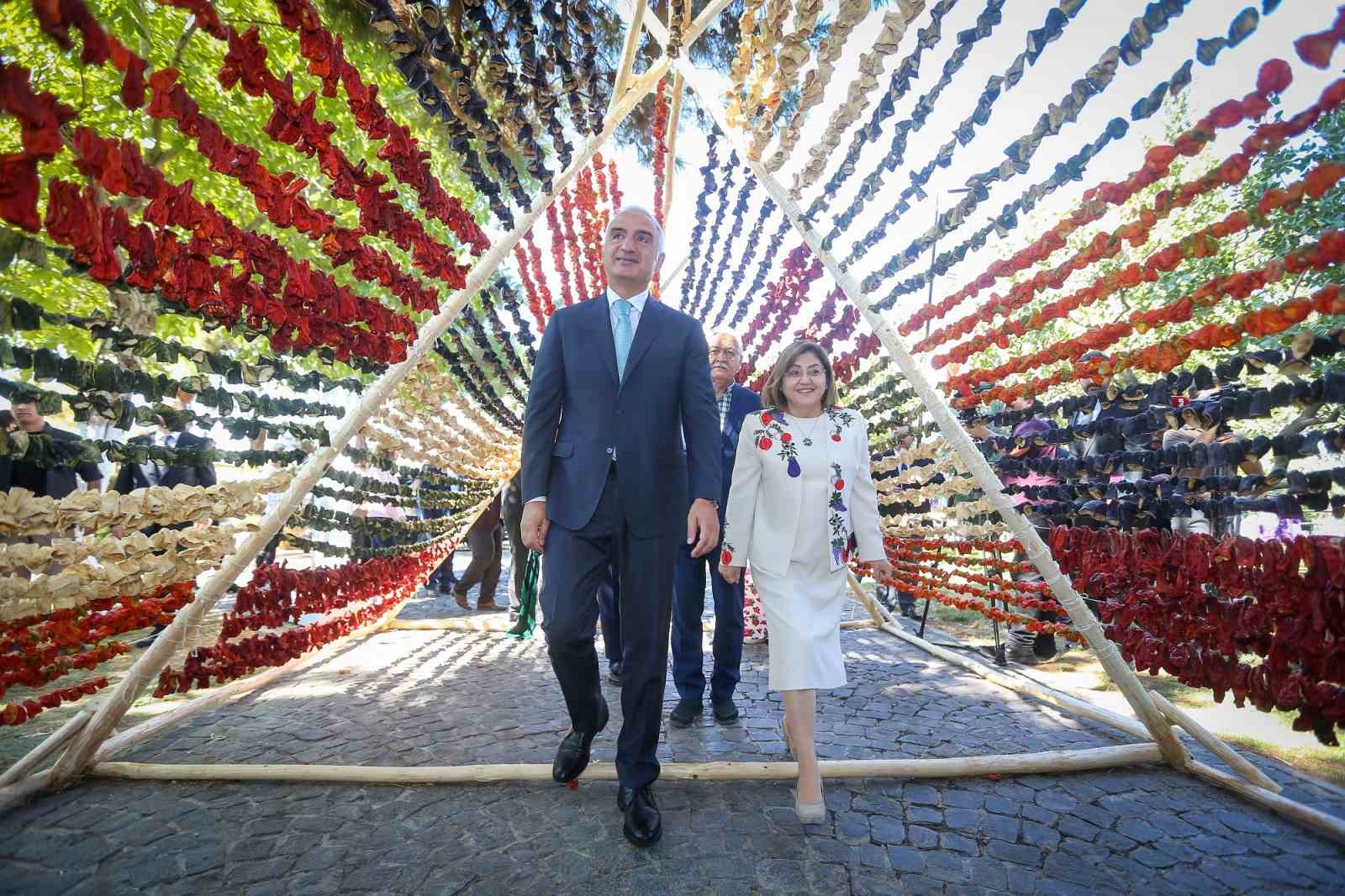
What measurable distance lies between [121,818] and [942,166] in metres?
3.76

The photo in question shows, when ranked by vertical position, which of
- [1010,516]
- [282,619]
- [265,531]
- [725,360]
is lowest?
[282,619]

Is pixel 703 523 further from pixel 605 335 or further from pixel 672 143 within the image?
pixel 672 143

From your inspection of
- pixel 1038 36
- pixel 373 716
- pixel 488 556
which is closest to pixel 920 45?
pixel 1038 36

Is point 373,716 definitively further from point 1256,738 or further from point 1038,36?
point 1256,738

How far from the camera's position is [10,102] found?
47.4 inches

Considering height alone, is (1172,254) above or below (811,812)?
above

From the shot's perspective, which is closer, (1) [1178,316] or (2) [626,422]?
(1) [1178,316]

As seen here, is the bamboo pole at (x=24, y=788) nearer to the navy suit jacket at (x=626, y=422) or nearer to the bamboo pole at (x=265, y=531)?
the bamboo pole at (x=265, y=531)

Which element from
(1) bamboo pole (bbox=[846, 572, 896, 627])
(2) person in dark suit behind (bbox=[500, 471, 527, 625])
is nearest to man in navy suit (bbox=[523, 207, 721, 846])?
(1) bamboo pole (bbox=[846, 572, 896, 627])

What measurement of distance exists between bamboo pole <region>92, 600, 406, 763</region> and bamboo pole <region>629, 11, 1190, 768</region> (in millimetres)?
3234

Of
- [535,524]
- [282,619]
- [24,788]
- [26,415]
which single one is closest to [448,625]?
[282,619]

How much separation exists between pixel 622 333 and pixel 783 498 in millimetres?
892

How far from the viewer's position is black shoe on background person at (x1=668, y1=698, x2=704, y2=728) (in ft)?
10.7

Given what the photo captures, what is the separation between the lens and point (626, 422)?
2277 millimetres
